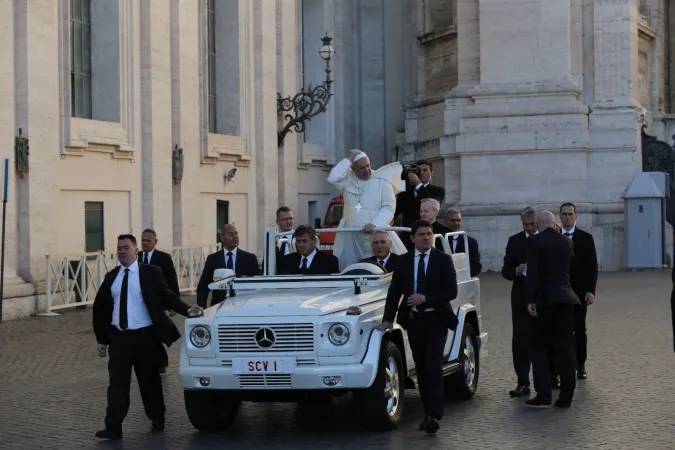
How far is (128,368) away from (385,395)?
2080mm

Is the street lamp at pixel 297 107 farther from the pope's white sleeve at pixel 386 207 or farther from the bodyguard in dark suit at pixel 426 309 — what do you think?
the bodyguard in dark suit at pixel 426 309

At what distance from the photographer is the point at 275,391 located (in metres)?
9.97

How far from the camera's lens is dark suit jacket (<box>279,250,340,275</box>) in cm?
1174

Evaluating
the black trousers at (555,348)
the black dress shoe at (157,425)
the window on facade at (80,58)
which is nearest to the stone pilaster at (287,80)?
the window on facade at (80,58)

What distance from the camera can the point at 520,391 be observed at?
12.3 m

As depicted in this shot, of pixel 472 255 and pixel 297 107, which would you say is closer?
pixel 472 255

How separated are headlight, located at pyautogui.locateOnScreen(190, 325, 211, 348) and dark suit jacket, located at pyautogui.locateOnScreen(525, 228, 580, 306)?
3.17 meters

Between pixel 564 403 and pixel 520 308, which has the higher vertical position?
pixel 520 308

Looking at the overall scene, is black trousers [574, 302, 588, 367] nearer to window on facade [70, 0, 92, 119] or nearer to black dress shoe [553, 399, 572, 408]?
black dress shoe [553, 399, 572, 408]

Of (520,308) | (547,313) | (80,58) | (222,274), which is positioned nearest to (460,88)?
(80,58)

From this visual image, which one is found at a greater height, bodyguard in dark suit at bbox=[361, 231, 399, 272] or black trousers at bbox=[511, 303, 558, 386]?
bodyguard in dark suit at bbox=[361, 231, 399, 272]

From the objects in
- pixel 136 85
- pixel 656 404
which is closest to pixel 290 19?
pixel 136 85

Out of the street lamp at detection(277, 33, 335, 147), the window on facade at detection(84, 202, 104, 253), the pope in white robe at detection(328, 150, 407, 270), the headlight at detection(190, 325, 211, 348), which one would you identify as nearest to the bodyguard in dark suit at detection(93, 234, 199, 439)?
the headlight at detection(190, 325, 211, 348)

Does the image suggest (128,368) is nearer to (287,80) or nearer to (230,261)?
(230,261)
